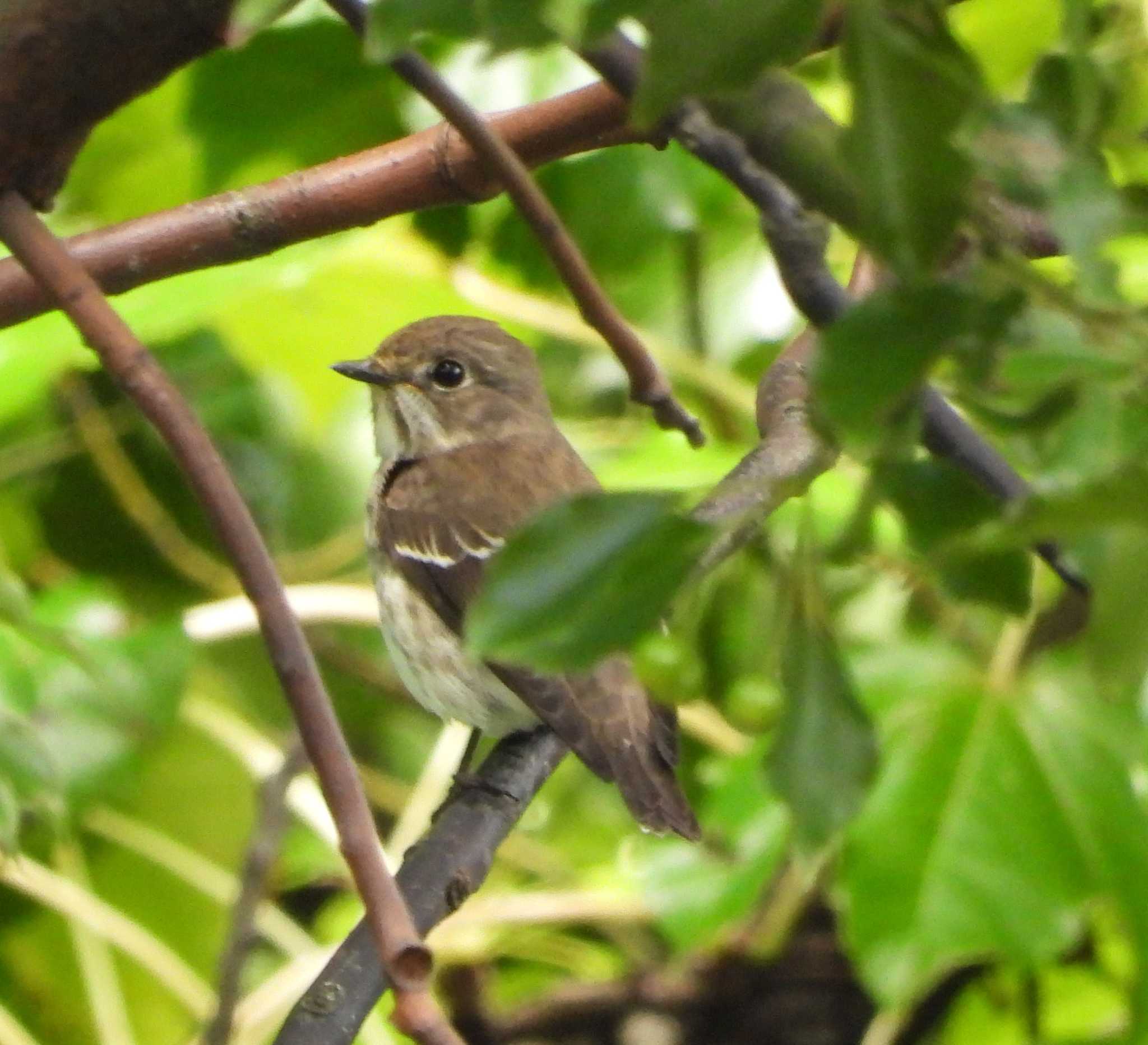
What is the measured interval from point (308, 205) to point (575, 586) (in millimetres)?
781

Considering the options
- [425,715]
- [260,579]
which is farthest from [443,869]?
[425,715]

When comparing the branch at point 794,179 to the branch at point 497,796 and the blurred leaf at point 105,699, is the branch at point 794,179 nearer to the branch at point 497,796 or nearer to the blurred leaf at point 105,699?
the branch at point 497,796

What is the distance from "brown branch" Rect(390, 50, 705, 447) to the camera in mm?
1092

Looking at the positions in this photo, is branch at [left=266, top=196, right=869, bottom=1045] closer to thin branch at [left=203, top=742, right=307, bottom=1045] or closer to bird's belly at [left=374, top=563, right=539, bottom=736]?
bird's belly at [left=374, top=563, right=539, bottom=736]

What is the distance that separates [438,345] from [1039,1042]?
1.40 meters

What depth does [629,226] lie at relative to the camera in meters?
2.37

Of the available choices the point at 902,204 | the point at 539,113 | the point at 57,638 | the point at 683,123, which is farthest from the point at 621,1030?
the point at 902,204

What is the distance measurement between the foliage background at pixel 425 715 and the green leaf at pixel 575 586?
207 mm

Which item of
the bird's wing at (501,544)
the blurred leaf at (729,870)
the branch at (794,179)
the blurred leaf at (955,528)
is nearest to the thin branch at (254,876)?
the bird's wing at (501,544)

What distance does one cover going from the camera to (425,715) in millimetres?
3242

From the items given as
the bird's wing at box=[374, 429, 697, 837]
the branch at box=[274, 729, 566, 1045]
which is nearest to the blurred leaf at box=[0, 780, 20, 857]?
the branch at box=[274, 729, 566, 1045]

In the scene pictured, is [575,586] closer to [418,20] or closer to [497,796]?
[418,20]

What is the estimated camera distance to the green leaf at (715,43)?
56 centimetres

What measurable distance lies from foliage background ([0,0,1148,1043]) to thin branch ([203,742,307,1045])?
0.22 m
